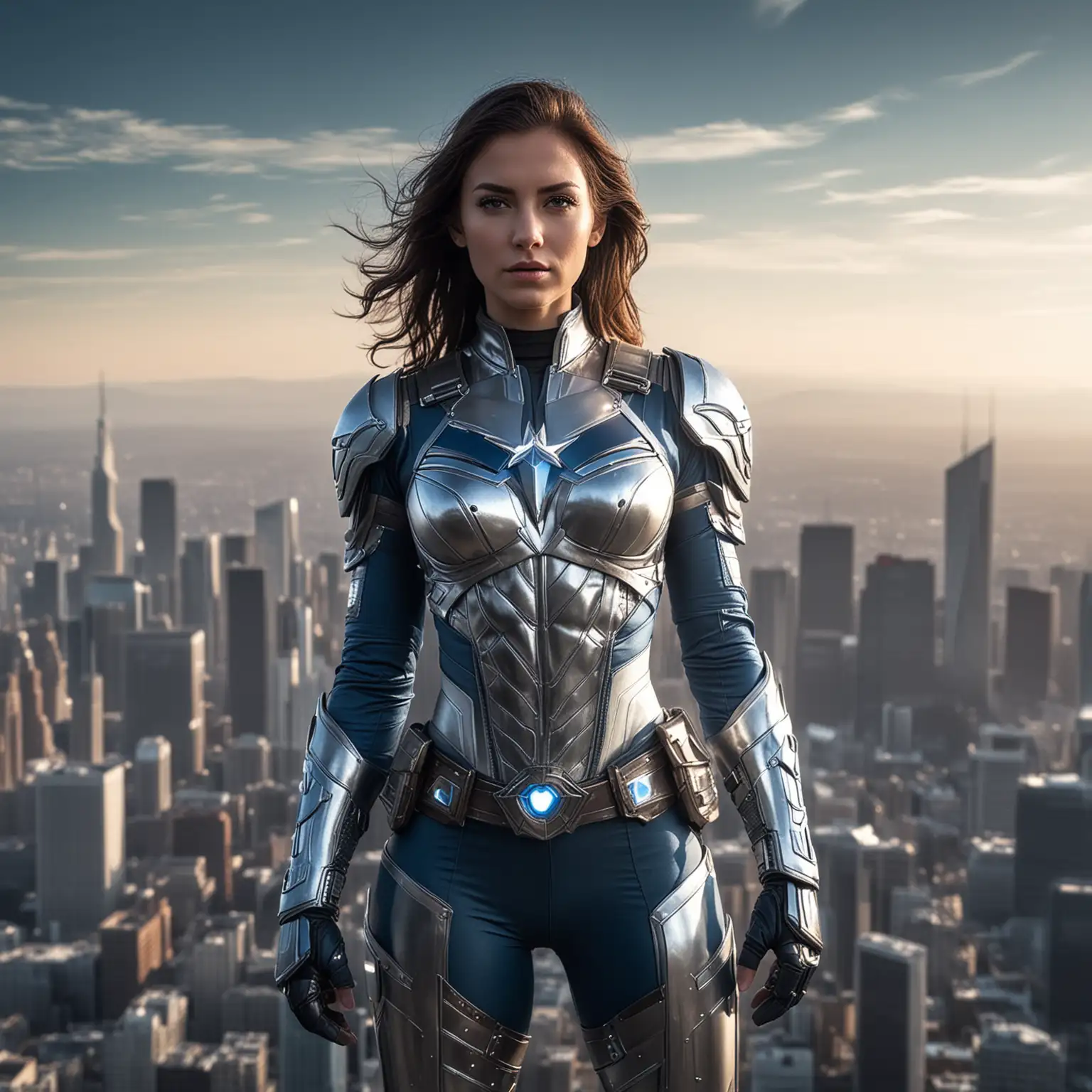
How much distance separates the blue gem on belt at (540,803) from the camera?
2605mm

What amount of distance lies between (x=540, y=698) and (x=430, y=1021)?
23.5 inches

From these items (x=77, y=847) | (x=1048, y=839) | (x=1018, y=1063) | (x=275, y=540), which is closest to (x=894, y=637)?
(x=1048, y=839)

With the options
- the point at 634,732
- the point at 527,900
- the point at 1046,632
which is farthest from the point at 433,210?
the point at 1046,632

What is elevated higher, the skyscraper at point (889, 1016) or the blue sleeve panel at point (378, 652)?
the blue sleeve panel at point (378, 652)

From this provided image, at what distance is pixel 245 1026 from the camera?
80.2 feet

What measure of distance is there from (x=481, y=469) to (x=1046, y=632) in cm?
3681

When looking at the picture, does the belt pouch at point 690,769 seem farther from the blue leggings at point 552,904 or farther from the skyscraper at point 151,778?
the skyscraper at point 151,778

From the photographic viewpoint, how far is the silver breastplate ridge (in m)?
2.61

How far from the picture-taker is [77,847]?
30766 mm

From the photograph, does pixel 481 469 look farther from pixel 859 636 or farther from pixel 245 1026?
pixel 859 636

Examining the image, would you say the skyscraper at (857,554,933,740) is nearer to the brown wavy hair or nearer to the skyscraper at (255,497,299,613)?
the skyscraper at (255,497,299,613)

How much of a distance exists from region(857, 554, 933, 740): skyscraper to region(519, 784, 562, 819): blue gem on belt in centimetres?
3538

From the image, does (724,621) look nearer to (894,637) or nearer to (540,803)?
(540,803)

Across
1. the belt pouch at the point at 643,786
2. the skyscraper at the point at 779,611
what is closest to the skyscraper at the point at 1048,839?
the skyscraper at the point at 779,611
